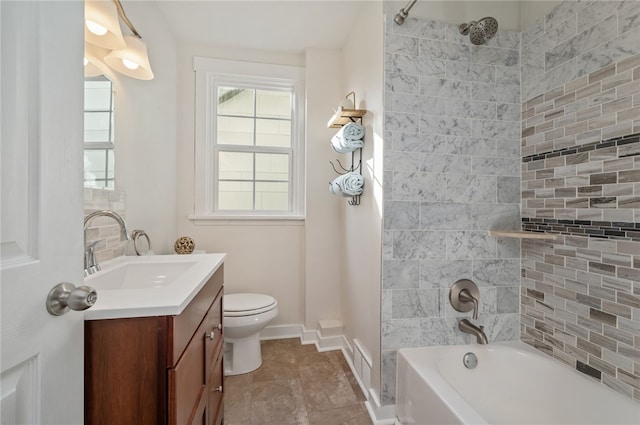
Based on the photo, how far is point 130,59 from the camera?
1.36m

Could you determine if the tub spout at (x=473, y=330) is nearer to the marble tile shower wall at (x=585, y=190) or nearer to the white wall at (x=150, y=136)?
the marble tile shower wall at (x=585, y=190)

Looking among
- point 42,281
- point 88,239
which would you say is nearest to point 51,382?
point 42,281

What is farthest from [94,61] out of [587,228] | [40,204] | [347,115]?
[587,228]

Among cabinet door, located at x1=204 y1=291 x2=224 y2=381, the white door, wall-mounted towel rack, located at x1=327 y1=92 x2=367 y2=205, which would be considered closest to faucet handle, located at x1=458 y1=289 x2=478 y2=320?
wall-mounted towel rack, located at x1=327 y1=92 x2=367 y2=205

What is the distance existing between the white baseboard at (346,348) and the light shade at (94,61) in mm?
2076

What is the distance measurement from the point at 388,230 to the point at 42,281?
4.39 ft

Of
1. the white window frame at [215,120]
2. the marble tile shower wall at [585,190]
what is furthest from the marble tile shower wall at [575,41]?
the white window frame at [215,120]

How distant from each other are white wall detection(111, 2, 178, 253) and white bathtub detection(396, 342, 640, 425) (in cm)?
177

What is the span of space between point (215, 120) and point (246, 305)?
5.18ft

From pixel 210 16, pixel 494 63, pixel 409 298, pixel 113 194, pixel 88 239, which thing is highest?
pixel 210 16

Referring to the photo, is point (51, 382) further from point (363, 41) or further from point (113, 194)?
point (363, 41)

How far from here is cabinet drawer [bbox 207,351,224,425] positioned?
3.92 ft

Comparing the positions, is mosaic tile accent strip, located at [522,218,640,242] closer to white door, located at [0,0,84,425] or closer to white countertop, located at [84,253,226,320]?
white countertop, located at [84,253,226,320]

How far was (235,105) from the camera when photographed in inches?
97.8
